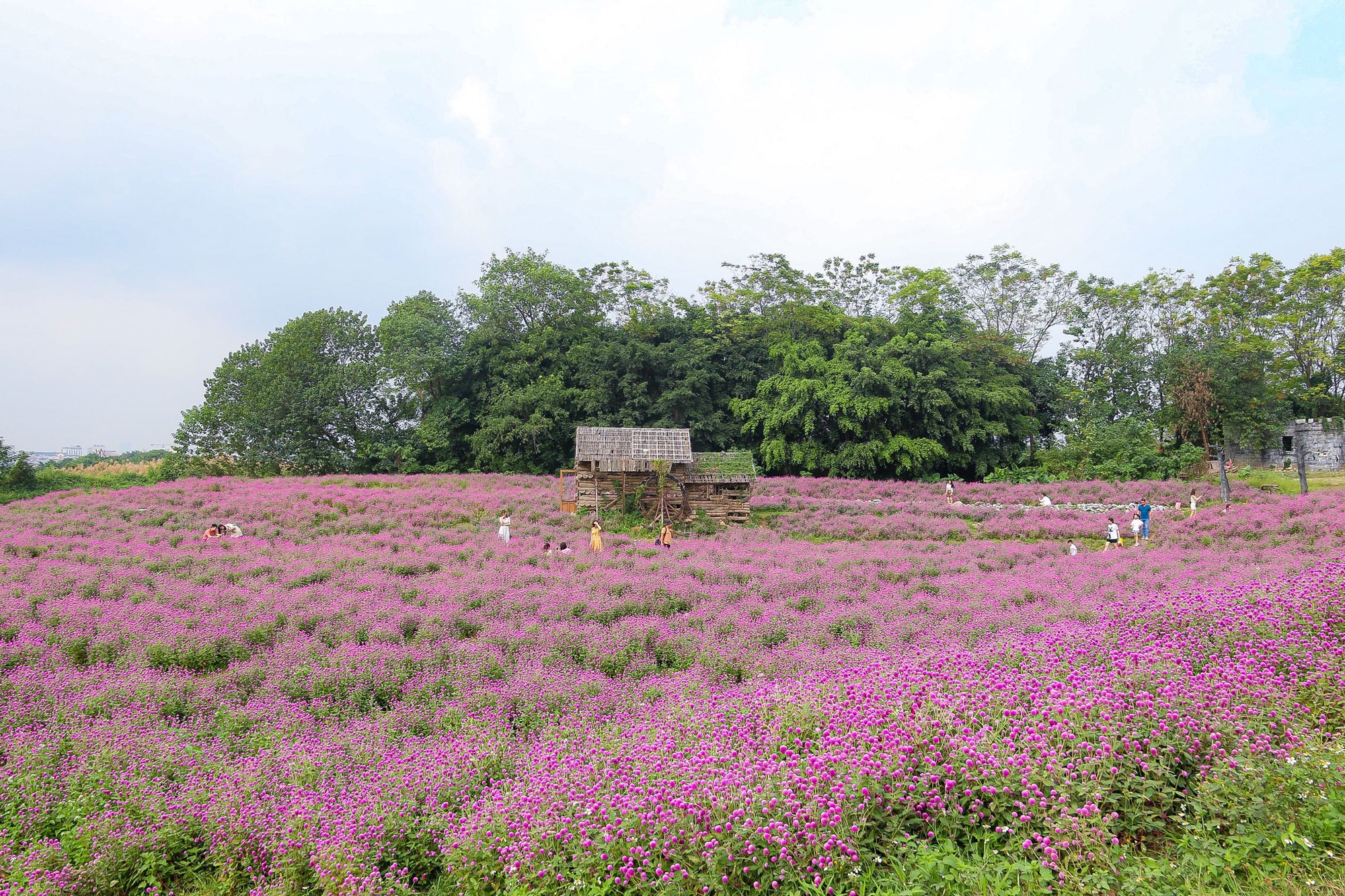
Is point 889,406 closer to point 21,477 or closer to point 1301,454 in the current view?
point 1301,454

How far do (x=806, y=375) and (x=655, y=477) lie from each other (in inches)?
780

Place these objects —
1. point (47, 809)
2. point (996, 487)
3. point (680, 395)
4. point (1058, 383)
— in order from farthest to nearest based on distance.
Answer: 1. point (1058, 383)
2. point (680, 395)
3. point (996, 487)
4. point (47, 809)

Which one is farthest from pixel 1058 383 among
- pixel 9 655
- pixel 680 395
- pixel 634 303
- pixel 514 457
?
pixel 9 655

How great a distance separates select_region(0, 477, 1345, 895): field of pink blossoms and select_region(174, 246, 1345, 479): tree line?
80.9 ft

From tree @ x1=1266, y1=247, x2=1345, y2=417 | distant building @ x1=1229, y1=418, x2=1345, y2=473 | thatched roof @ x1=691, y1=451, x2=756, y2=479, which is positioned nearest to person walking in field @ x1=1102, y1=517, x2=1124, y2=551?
thatched roof @ x1=691, y1=451, x2=756, y2=479

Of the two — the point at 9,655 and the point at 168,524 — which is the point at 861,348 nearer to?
the point at 168,524

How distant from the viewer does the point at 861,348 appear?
3822 cm

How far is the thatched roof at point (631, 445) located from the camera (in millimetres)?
22469

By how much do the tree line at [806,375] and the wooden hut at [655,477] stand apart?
48.7 ft

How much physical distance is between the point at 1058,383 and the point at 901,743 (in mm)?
45620

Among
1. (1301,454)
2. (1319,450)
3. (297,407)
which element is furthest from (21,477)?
(1319,450)

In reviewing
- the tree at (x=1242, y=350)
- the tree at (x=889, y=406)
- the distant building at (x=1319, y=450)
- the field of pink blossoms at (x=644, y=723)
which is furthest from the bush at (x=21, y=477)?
the distant building at (x=1319, y=450)

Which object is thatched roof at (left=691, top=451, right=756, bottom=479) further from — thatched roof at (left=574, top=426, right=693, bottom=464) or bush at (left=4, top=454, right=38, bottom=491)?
bush at (left=4, top=454, right=38, bottom=491)

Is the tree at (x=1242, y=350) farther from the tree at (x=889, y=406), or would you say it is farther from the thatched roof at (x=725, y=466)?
the thatched roof at (x=725, y=466)
